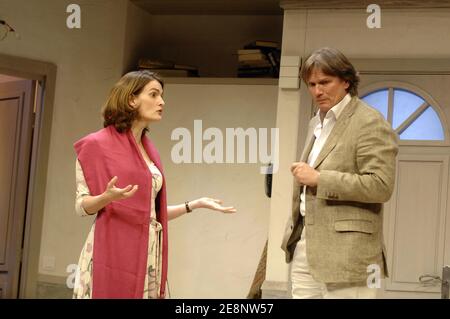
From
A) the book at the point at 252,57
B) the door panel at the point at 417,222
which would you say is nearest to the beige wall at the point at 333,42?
the door panel at the point at 417,222

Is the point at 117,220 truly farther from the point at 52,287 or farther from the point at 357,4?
the point at 52,287

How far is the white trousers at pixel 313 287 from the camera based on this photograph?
7.43 feet

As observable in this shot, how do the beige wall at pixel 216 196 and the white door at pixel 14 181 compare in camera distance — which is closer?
the beige wall at pixel 216 196

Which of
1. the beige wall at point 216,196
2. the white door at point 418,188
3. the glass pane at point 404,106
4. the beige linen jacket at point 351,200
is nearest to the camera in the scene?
the beige linen jacket at point 351,200

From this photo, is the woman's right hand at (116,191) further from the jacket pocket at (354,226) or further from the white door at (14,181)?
the white door at (14,181)

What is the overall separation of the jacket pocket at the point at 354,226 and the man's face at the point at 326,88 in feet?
1.20

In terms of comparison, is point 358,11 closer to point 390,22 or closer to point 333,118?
point 390,22

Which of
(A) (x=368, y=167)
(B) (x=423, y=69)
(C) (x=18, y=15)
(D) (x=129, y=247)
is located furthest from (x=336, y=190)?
(C) (x=18, y=15)

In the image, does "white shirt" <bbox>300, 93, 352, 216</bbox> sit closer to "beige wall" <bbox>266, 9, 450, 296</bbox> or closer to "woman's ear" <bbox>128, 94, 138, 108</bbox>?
"woman's ear" <bbox>128, 94, 138, 108</bbox>

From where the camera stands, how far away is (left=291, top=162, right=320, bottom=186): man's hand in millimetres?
2252

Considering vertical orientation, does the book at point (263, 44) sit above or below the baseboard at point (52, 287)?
above

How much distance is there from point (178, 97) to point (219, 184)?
70 centimetres

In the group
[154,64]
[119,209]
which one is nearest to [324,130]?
[119,209]

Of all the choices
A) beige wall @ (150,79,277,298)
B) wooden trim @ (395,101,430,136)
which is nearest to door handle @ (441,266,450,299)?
wooden trim @ (395,101,430,136)
